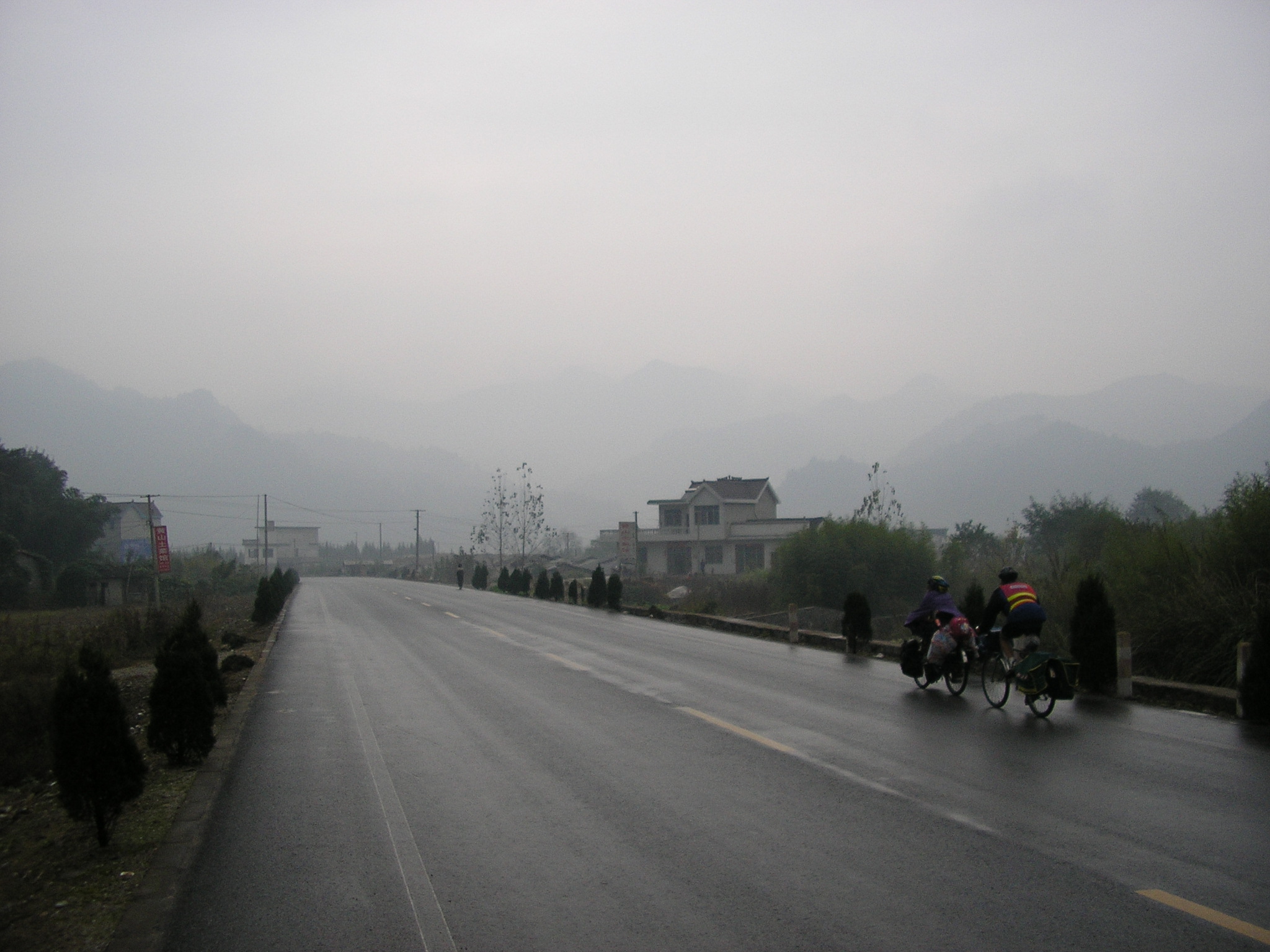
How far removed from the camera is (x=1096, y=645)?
41.0 feet

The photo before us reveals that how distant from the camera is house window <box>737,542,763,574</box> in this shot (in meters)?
68.8

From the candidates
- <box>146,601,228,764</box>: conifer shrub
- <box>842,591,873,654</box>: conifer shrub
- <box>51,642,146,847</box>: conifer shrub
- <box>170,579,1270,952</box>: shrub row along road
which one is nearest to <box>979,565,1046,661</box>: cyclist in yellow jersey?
<box>170,579,1270,952</box>: shrub row along road

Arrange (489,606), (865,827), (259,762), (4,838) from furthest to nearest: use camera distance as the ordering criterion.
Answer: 1. (489,606)
2. (259,762)
3. (4,838)
4. (865,827)

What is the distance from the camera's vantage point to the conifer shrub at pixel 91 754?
21.7 feet

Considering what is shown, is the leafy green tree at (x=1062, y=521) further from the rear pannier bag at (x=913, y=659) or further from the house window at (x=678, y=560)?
the rear pannier bag at (x=913, y=659)

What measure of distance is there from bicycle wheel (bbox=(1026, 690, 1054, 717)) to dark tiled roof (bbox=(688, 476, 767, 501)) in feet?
198

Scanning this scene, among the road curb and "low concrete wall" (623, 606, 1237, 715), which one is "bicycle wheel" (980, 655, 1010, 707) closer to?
"low concrete wall" (623, 606, 1237, 715)

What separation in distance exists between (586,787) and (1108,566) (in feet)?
48.9

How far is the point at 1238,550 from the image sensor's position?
14.8 meters

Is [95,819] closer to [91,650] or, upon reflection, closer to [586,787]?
[91,650]

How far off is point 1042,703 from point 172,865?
28.6 ft

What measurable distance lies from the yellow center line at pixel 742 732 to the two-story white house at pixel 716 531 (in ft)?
181

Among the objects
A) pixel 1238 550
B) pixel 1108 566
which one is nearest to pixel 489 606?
pixel 1108 566

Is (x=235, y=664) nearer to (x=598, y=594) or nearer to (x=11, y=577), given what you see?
(x=598, y=594)
